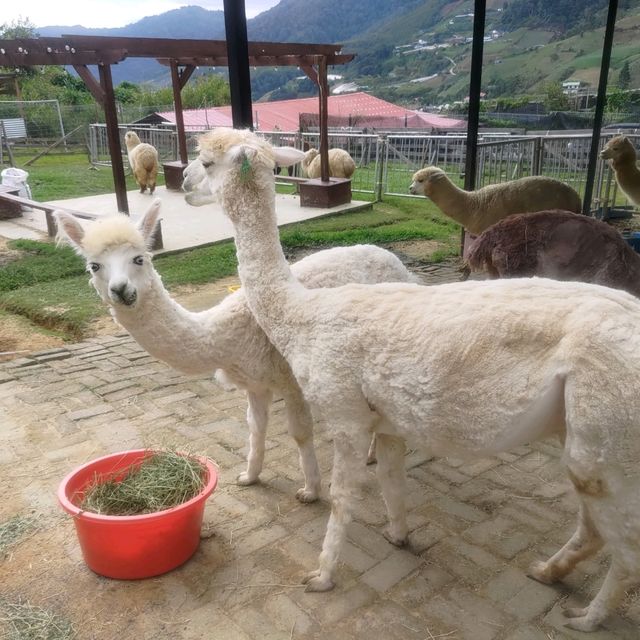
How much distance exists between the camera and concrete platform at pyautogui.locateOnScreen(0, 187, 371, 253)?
9.03 m

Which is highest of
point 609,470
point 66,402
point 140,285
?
point 140,285

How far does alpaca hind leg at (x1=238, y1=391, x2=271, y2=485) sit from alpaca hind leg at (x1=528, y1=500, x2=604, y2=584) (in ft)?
4.59

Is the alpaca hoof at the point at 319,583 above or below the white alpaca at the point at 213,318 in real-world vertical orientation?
below

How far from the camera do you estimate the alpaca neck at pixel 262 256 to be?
233cm

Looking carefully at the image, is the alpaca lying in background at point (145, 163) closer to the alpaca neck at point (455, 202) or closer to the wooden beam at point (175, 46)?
the wooden beam at point (175, 46)

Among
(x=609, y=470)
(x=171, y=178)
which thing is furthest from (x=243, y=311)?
(x=171, y=178)

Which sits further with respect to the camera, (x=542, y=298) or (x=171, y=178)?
(x=171, y=178)

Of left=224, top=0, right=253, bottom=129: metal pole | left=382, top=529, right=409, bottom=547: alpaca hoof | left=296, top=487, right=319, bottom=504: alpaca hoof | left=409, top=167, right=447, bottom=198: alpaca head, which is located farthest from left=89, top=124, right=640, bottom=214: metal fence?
left=382, top=529, right=409, bottom=547: alpaca hoof

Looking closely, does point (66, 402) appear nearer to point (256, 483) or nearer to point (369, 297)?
point (256, 483)

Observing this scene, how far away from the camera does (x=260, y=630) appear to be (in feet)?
7.09

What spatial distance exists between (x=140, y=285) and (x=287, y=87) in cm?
7966

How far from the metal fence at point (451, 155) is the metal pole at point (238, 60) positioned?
4.52 meters

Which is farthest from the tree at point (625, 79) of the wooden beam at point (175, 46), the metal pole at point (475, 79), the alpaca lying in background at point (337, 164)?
the metal pole at point (475, 79)

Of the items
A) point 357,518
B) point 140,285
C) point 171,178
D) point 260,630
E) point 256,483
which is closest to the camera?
point 260,630
